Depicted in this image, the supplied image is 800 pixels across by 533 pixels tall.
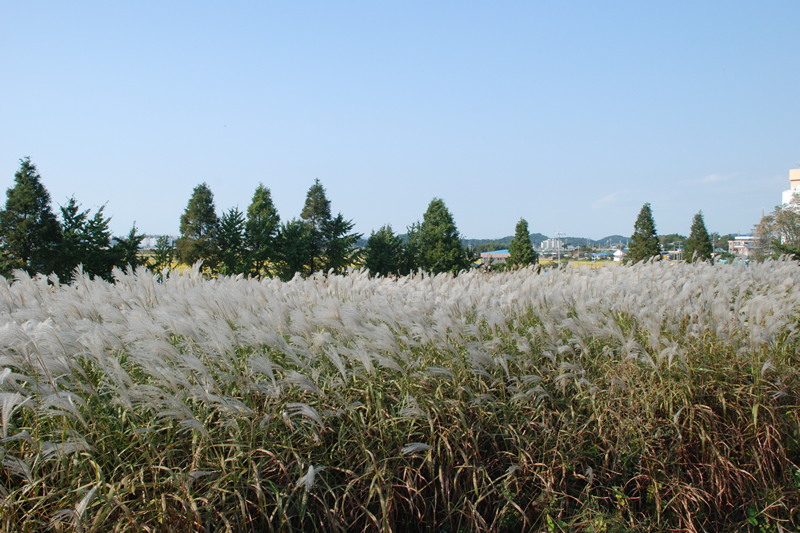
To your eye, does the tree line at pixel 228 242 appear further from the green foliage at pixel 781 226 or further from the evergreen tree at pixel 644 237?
the green foliage at pixel 781 226

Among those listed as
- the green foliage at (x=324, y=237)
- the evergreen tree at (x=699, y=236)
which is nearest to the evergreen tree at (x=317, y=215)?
the green foliage at (x=324, y=237)

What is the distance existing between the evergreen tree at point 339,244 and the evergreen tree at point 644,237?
2785 centimetres

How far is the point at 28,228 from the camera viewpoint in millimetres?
20938

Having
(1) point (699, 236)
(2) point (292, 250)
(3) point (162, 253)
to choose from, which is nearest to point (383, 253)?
(2) point (292, 250)

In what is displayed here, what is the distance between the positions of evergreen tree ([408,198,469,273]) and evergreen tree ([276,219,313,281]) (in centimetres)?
924

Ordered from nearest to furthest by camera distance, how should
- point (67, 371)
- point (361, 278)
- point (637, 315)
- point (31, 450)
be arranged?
point (31, 450) < point (67, 371) < point (637, 315) < point (361, 278)

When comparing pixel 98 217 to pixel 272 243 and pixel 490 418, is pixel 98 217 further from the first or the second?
pixel 490 418

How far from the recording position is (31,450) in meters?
1.72

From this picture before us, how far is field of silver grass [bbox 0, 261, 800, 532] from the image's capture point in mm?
1721

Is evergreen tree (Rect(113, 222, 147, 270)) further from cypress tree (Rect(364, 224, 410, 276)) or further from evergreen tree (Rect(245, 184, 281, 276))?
cypress tree (Rect(364, 224, 410, 276))

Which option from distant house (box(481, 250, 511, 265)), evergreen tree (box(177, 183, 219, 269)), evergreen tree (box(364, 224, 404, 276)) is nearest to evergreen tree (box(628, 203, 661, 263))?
distant house (box(481, 250, 511, 265))

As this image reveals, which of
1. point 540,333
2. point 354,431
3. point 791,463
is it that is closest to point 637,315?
point 540,333

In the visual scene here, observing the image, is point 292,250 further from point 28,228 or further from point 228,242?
point 28,228

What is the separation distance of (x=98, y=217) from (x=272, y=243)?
9.17 meters
